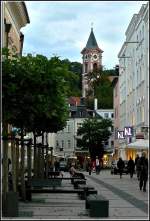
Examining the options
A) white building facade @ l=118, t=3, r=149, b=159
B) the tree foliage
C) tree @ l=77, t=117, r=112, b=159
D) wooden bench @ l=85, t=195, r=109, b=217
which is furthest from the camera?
tree @ l=77, t=117, r=112, b=159

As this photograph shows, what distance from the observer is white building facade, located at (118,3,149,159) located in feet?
202

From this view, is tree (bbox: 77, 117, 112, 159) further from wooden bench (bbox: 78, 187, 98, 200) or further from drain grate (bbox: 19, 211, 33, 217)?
drain grate (bbox: 19, 211, 33, 217)

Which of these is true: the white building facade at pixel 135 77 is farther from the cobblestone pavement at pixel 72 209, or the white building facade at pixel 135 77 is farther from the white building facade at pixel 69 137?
the white building facade at pixel 69 137

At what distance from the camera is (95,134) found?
363 ft

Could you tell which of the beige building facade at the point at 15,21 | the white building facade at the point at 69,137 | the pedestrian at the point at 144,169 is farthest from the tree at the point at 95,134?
the pedestrian at the point at 144,169

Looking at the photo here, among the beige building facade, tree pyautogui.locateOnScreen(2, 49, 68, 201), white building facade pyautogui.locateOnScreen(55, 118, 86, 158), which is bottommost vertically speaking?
white building facade pyautogui.locateOnScreen(55, 118, 86, 158)

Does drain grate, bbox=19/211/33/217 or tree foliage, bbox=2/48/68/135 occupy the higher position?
tree foliage, bbox=2/48/68/135

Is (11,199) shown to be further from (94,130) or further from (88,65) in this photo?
(88,65)

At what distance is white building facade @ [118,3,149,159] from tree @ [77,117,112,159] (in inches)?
775

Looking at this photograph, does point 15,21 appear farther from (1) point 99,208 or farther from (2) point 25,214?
(1) point 99,208

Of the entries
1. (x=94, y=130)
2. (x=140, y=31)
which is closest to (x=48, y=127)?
(x=140, y=31)

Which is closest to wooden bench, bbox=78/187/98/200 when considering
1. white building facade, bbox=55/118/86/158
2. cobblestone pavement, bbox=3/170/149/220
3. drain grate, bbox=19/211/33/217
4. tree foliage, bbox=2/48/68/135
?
cobblestone pavement, bbox=3/170/149/220

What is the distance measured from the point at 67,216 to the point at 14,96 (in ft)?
12.0

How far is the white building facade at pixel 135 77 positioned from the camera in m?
61.7
